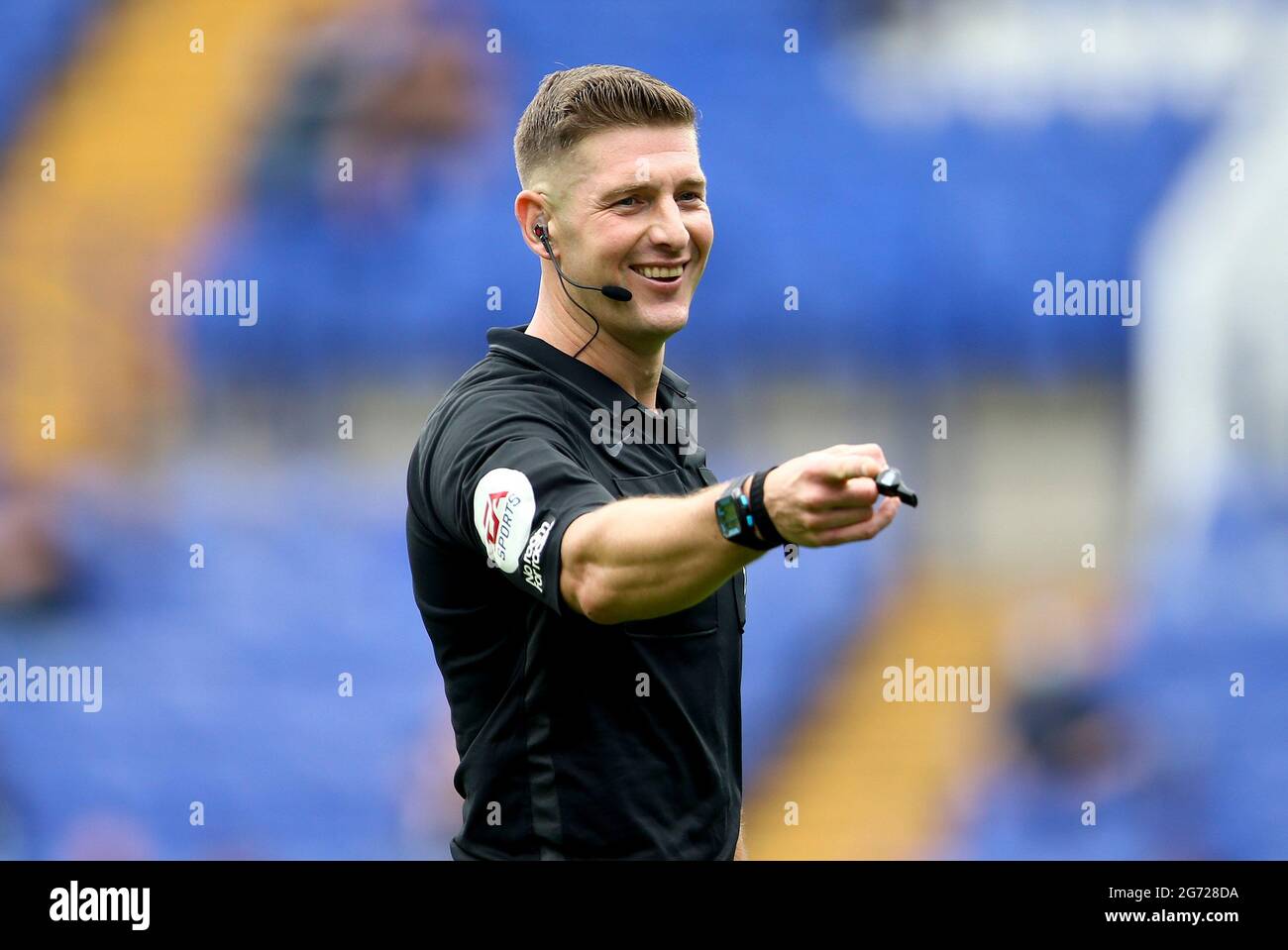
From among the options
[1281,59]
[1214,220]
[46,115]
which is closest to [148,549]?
[46,115]

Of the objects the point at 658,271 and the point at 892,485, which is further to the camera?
the point at 658,271

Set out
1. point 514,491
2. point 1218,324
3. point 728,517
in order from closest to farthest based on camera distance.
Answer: point 728,517
point 514,491
point 1218,324

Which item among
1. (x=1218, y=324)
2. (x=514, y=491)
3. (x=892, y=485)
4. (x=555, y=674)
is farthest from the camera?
(x=1218, y=324)

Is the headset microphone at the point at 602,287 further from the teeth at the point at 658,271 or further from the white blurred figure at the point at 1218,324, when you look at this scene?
the white blurred figure at the point at 1218,324

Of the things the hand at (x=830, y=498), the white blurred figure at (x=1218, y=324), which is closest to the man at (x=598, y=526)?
the hand at (x=830, y=498)

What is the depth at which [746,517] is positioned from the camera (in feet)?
5.07

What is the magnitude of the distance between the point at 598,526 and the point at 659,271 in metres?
0.68

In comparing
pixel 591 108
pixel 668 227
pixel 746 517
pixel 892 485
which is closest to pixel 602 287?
pixel 668 227

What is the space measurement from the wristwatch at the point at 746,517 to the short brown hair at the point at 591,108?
0.90 metres

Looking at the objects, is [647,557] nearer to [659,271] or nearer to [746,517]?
[746,517]

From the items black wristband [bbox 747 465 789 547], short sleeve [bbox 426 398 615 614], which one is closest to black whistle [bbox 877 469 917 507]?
black wristband [bbox 747 465 789 547]

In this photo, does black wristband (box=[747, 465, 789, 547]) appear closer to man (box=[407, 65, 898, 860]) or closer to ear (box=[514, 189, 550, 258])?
man (box=[407, 65, 898, 860])

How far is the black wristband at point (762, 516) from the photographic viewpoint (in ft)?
5.03

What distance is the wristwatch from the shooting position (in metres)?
1.54
